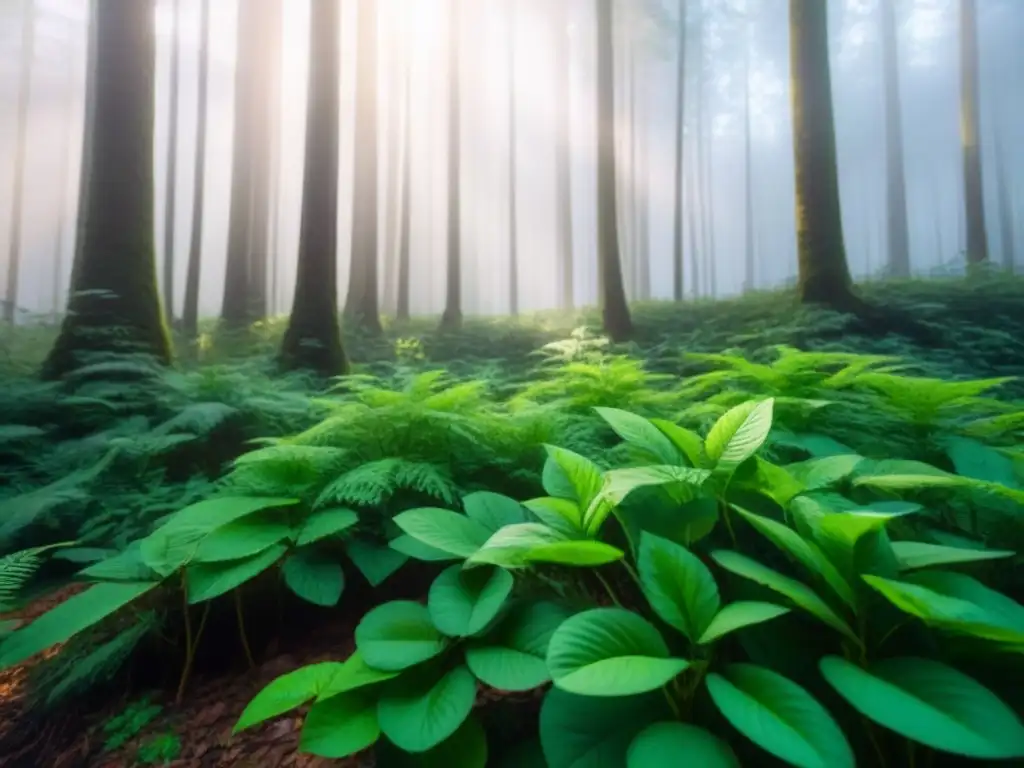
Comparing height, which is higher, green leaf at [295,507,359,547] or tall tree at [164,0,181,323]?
tall tree at [164,0,181,323]

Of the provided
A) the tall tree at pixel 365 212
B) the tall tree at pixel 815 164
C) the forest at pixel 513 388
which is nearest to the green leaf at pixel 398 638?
the forest at pixel 513 388

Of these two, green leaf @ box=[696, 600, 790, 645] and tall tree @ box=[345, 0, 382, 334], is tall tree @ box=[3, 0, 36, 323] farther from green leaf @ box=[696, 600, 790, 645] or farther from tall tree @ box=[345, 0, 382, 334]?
green leaf @ box=[696, 600, 790, 645]

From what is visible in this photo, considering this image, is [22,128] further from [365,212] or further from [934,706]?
A: [934,706]

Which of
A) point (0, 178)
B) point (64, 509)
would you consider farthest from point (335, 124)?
point (64, 509)

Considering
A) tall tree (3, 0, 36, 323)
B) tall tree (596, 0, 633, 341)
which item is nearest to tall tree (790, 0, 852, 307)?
tall tree (596, 0, 633, 341)

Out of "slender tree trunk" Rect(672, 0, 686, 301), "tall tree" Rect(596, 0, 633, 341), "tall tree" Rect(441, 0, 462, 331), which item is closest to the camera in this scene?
"tall tree" Rect(596, 0, 633, 341)

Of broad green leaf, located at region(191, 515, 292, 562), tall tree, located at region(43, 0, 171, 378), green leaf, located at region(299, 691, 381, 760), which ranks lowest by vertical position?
green leaf, located at region(299, 691, 381, 760)

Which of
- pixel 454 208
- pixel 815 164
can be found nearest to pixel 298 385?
pixel 454 208

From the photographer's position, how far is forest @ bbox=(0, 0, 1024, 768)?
32.5 inches

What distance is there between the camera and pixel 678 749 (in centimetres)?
66

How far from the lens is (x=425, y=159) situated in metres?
7.22

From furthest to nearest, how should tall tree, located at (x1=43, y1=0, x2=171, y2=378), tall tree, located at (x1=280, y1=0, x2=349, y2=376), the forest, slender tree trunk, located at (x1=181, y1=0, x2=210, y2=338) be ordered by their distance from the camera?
slender tree trunk, located at (x1=181, y1=0, x2=210, y2=338)
tall tree, located at (x1=280, y1=0, x2=349, y2=376)
tall tree, located at (x1=43, y1=0, x2=171, y2=378)
the forest

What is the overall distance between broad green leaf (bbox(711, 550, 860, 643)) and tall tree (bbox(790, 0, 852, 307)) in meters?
3.87

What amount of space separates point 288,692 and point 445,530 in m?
0.43
